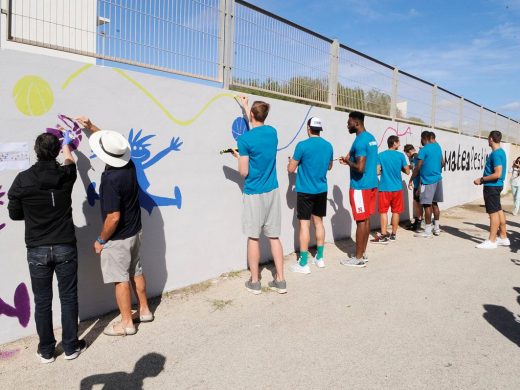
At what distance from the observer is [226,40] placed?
5.00 meters

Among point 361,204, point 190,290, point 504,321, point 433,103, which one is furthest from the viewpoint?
point 433,103

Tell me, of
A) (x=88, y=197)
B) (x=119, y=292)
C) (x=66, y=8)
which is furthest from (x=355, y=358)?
(x=66, y=8)

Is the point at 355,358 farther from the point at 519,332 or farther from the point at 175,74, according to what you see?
the point at 175,74

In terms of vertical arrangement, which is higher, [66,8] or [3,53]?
[66,8]

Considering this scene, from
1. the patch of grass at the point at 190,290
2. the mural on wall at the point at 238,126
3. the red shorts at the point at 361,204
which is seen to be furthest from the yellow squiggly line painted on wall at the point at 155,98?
the red shorts at the point at 361,204

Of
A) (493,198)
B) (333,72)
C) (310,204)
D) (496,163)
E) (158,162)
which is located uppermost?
(333,72)

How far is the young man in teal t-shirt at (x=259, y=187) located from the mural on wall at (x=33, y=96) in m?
1.79

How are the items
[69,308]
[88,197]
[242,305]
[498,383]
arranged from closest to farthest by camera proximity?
[498,383]
[69,308]
[88,197]
[242,305]

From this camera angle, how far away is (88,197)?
3.61 meters

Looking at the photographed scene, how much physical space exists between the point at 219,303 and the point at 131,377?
144cm

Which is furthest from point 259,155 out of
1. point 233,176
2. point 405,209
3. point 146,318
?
point 405,209

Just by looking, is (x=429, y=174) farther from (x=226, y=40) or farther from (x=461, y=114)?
(x=461, y=114)

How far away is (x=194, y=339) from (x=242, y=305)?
2.72 feet

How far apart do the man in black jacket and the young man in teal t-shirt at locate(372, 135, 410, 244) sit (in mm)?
5386
